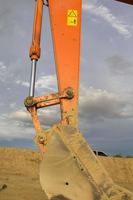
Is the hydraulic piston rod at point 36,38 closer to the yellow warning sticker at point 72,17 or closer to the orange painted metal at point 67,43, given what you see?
the orange painted metal at point 67,43

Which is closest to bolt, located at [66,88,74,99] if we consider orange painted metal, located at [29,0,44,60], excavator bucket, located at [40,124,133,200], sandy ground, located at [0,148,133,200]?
excavator bucket, located at [40,124,133,200]

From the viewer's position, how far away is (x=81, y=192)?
5.45 meters

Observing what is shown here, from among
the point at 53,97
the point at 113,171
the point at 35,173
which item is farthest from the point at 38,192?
the point at 113,171

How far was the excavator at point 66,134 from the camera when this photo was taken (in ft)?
17.9

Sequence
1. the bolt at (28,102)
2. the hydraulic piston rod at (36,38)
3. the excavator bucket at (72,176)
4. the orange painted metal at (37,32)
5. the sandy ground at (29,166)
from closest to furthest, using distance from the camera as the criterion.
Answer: the excavator bucket at (72,176) → the bolt at (28,102) → the hydraulic piston rod at (36,38) → the orange painted metal at (37,32) → the sandy ground at (29,166)

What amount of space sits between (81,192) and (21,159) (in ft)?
72.4

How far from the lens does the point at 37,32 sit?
6.40 meters

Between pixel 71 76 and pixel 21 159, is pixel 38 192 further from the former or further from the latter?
pixel 21 159

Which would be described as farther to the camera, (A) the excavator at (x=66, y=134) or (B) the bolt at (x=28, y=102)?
(B) the bolt at (x=28, y=102)

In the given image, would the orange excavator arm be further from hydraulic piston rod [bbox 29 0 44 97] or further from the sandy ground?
the sandy ground

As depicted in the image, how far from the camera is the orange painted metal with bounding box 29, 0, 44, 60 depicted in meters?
6.27

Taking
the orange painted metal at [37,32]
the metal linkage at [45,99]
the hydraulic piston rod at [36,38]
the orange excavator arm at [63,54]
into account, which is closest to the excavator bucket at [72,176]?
the orange excavator arm at [63,54]

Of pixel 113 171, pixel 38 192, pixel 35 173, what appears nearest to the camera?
pixel 38 192

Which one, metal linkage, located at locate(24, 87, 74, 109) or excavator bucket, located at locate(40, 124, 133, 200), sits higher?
metal linkage, located at locate(24, 87, 74, 109)
